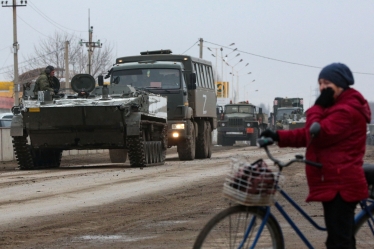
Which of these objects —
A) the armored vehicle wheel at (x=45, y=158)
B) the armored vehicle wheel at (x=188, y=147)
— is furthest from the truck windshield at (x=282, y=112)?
the armored vehicle wheel at (x=45, y=158)

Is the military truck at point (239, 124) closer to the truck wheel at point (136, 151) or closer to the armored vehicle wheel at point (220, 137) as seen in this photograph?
the armored vehicle wheel at point (220, 137)

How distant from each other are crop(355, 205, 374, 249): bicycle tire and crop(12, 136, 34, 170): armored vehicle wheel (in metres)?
14.7

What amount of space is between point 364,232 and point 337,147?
1014mm

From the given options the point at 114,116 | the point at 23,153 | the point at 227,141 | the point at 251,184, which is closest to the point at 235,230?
the point at 251,184

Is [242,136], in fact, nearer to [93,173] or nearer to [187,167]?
[187,167]

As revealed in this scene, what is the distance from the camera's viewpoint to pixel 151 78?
24.4m

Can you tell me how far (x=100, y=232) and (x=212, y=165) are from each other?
1360 centimetres

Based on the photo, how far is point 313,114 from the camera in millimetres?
5520

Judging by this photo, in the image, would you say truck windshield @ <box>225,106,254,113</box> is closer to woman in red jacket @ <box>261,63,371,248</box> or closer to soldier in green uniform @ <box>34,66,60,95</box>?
soldier in green uniform @ <box>34,66,60,95</box>

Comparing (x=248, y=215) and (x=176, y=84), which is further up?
(x=176, y=84)

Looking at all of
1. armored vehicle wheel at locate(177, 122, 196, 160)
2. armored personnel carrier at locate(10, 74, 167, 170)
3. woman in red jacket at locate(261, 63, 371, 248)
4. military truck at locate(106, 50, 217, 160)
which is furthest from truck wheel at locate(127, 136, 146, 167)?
woman in red jacket at locate(261, 63, 371, 248)

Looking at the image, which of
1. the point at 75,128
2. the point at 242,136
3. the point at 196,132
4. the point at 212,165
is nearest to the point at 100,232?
the point at 75,128

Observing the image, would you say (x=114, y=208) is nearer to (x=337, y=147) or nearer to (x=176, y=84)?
(x=337, y=147)

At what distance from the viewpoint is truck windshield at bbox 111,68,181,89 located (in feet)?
79.6
